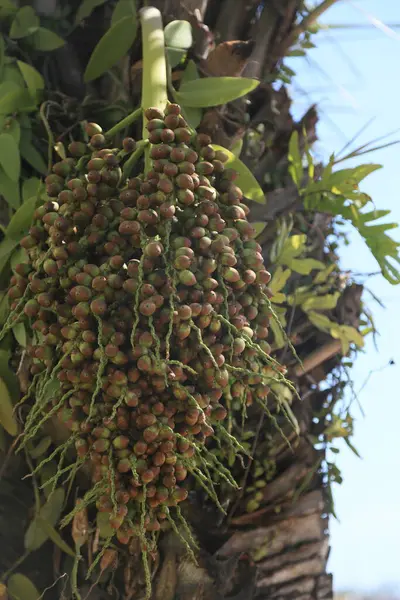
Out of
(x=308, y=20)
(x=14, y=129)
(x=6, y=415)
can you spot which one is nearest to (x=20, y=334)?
(x=6, y=415)

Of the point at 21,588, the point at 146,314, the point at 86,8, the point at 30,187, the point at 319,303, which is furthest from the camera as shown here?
the point at 319,303

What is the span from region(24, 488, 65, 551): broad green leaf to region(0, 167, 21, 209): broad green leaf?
1.48 ft

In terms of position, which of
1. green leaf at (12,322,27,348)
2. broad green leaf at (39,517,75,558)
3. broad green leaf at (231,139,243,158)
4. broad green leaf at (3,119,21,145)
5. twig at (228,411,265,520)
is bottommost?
broad green leaf at (39,517,75,558)

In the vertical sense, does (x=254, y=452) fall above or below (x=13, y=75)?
below

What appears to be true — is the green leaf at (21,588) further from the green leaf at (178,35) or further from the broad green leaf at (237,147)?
the green leaf at (178,35)

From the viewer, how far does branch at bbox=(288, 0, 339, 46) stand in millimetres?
1496

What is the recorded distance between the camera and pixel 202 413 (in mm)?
911

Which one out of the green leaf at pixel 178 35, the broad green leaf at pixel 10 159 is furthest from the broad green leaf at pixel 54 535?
the green leaf at pixel 178 35

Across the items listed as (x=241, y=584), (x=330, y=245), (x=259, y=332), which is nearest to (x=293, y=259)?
(x=330, y=245)

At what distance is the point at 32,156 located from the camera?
128 cm

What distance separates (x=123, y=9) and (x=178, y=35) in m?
0.13

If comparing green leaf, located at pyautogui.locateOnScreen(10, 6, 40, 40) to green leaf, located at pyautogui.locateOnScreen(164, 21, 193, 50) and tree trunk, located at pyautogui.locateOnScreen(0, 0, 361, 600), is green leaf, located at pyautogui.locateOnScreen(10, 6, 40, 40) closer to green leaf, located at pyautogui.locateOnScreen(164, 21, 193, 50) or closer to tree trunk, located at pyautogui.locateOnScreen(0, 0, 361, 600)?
tree trunk, located at pyautogui.locateOnScreen(0, 0, 361, 600)

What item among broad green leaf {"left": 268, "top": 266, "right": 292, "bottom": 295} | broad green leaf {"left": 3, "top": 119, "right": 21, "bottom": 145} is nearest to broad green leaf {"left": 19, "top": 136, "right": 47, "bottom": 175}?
broad green leaf {"left": 3, "top": 119, "right": 21, "bottom": 145}

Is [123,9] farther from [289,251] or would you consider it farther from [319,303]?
[319,303]
